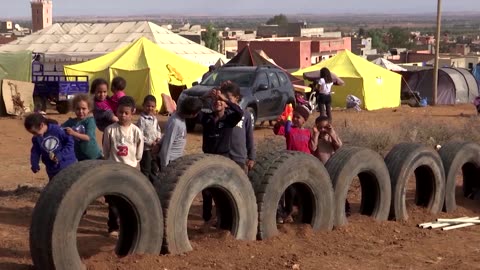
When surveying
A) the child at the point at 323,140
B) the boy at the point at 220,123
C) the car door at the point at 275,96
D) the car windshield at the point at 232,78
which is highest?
the boy at the point at 220,123

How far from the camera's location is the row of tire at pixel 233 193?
608cm

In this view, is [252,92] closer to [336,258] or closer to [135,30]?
[336,258]

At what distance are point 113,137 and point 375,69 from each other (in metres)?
23.2

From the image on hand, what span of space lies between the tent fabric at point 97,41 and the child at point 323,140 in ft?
89.8

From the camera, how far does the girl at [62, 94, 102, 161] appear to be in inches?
310

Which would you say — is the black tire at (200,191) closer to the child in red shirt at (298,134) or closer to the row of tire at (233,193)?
the row of tire at (233,193)

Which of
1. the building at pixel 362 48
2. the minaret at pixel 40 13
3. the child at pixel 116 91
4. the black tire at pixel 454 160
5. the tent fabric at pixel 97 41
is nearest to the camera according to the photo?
the child at pixel 116 91

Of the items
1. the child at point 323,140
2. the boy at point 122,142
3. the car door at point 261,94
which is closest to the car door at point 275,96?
the car door at point 261,94

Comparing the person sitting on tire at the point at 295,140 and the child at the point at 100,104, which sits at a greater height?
the child at the point at 100,104

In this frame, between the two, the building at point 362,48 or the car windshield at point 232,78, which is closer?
the car windshield at point 232,78

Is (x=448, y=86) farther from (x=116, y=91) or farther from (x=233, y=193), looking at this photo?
(x=233, y=193)

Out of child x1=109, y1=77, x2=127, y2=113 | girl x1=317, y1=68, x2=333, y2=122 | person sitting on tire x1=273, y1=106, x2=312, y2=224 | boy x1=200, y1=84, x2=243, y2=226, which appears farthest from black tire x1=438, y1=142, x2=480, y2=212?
girl x1=317, y1=68, x2=333, y2=122

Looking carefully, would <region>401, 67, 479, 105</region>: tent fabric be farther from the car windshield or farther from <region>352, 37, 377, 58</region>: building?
<region>352, 37, 377, 58</region>: building

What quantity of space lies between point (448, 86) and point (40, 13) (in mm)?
61690
